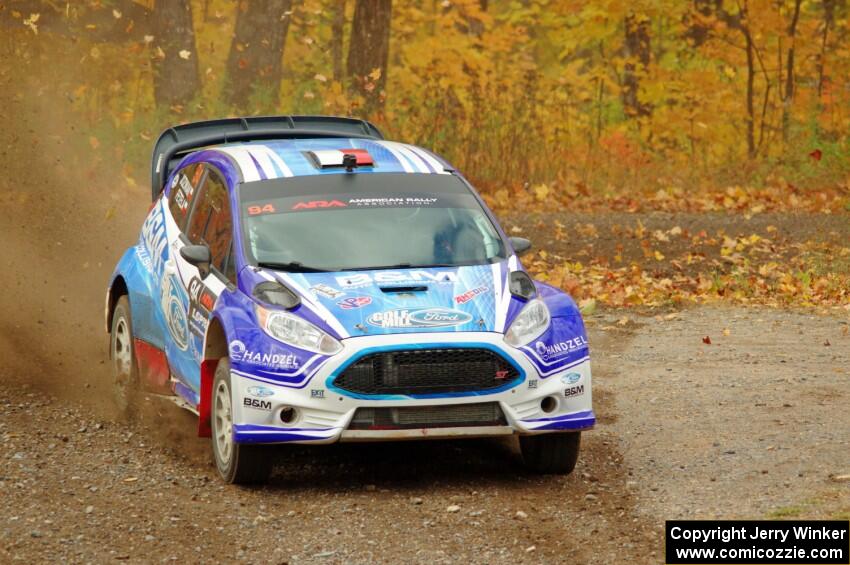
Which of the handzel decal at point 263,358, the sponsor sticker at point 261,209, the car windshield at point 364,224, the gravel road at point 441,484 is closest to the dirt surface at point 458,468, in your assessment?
the gravel road at point 441,484

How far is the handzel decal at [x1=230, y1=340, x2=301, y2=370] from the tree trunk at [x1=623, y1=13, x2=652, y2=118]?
786 inches

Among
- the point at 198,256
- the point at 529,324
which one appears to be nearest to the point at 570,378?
the point at 529,324

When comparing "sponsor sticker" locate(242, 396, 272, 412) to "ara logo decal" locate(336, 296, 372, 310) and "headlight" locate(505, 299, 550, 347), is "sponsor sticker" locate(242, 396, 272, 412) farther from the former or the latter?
"headlight" locate(505, 299, 550, 347)

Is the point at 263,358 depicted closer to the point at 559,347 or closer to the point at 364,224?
the point at 364,224

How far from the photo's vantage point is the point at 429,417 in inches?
322

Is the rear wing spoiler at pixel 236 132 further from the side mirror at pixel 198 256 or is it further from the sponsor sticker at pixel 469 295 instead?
the sponsor sticker at pixel 469 295

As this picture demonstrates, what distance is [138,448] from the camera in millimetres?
9508

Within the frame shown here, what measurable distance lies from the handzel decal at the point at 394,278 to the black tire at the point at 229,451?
0.80m

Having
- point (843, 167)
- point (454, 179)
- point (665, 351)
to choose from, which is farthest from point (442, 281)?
point (843, 167)

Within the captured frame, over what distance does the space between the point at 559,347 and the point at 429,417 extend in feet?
2.75

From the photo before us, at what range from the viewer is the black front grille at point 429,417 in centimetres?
812

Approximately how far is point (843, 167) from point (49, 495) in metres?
17.9

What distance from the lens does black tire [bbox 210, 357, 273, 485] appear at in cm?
833

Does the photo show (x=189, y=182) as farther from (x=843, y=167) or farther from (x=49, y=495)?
(x=843, y=167)
